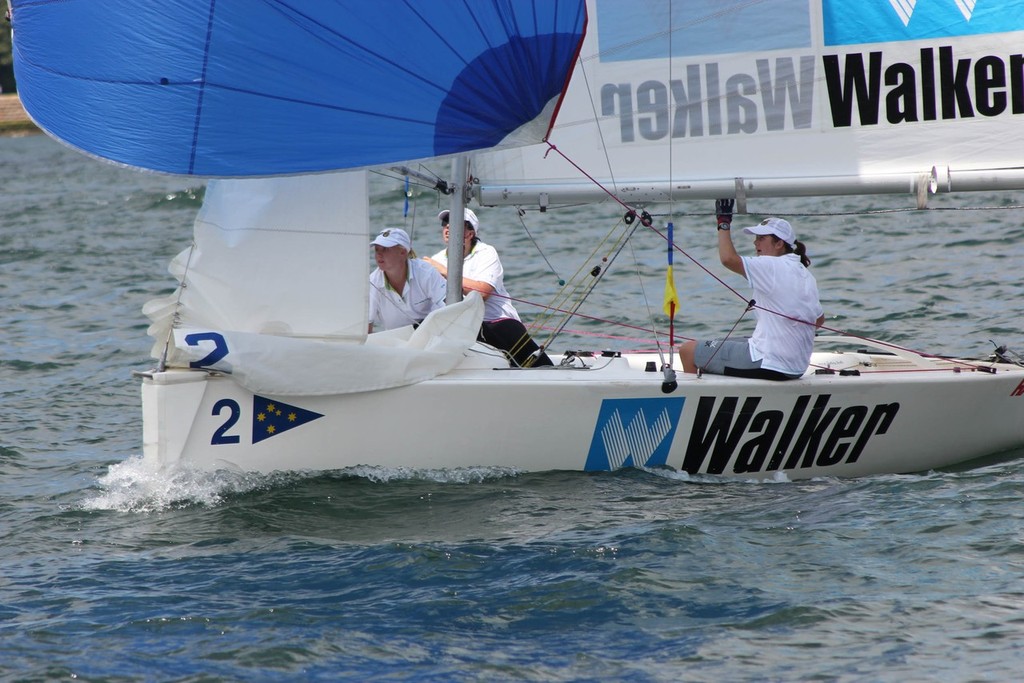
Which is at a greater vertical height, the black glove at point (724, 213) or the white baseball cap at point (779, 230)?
the black glove at point (724, 213)

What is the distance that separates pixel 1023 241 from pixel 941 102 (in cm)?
672

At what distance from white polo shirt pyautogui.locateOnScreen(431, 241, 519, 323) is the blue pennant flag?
1287 mm

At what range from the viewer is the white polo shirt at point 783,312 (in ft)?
18.0

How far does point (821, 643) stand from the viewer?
392 cm

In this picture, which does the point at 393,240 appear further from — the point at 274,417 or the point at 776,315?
the point at 776,315

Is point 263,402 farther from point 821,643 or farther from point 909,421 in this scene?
point 909,421

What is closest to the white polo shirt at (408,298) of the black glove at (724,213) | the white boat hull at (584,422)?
the white boat hull at (584,422)

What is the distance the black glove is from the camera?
5567mm

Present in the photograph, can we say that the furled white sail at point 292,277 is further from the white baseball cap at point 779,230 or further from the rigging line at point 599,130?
the white baseball cap at point 779,230

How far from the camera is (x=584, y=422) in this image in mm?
5430

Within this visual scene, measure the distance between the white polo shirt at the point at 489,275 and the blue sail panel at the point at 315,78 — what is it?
1.23 metres

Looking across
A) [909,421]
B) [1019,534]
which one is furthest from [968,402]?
[1019,534]

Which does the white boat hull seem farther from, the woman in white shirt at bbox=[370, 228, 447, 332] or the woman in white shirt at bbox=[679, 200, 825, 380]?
the woman in white shirt at bbox=[370, 228, 447, 332]

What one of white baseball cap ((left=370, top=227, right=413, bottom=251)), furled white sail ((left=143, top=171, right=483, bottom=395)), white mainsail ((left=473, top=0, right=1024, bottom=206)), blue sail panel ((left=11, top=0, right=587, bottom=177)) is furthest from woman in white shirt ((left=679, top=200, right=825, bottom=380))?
white baseball cap ((left=370, top=227, right=413, bottom=251))
